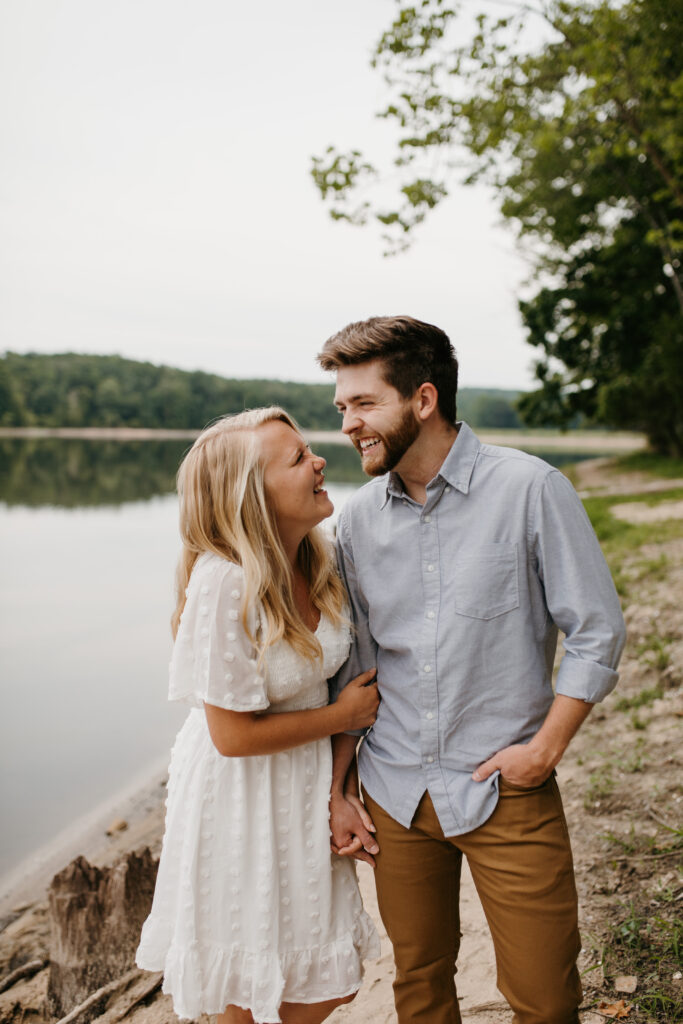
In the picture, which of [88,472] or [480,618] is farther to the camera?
[88,472]

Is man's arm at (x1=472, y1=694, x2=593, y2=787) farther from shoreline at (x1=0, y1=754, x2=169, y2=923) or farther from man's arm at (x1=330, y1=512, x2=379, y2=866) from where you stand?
shoreline at (x1=0, y1=754, x2=169, y2=923)

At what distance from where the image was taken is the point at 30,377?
74.2 m

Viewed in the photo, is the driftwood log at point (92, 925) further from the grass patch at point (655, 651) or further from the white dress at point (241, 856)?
the grass patch at point (655, 651)

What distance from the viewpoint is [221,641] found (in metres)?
2.07

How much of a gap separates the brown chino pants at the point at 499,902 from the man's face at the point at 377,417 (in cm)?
99

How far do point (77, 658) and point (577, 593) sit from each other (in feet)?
35.1

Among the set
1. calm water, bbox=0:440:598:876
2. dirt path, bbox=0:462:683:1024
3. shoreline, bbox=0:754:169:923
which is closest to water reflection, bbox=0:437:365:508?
calm water, bbox=0:440:598:876

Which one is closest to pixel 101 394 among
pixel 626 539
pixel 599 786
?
pixel 626 539

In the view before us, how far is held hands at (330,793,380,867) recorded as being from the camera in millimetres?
2270

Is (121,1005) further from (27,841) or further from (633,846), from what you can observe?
(27,841)

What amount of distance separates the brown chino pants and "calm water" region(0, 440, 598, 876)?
499 centimetres

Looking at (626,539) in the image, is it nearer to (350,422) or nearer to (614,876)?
(614,876)

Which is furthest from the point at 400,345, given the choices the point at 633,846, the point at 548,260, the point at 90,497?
the point at 90,497

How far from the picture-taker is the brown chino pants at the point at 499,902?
2.02 meters
